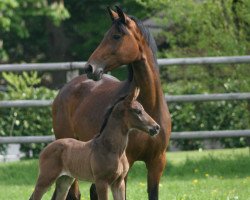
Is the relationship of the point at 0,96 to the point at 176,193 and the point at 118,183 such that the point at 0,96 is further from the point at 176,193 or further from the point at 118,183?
the point at 118,183

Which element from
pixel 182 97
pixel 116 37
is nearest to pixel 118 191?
pixel 116 37

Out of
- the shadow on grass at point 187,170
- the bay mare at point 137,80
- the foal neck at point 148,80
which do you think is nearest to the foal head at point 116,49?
the bay mare at point 137,80

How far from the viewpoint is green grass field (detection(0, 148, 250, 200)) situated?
10766 mm

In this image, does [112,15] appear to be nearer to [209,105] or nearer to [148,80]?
[148,80]

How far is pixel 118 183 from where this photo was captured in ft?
25.0

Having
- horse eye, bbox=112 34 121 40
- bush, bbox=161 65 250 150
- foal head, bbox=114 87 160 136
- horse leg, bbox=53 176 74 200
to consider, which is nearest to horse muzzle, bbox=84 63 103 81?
horse eye, bbox=112 34 121 40

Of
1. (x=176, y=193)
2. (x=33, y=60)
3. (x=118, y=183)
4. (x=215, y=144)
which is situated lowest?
(x=33, y=60)

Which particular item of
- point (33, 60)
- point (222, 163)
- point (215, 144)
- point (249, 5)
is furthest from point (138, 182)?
point (33, 60)

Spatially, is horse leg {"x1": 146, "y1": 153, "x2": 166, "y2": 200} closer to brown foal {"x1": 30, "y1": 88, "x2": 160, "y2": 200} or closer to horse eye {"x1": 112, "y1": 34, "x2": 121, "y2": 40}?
brown foal {"x1": 30, "y1": 88, "x2": 160, "y2": 200}

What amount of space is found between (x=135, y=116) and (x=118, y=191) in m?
0.60

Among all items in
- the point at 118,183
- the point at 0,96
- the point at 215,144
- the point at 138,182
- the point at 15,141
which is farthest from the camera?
the point at 215,144

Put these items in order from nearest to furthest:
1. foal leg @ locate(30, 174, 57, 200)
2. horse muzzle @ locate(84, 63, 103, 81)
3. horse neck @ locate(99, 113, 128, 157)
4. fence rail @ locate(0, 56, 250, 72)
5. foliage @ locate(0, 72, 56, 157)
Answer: horse neck @ locate(99, 113, 128, 157), foal leg @ locate(30, 174, 57, 200), horse muzzle @ locate(84, 63, 103, 81), fence rail @ locate(0, 56, 250, 72), foliage @ locate(0, 72, 56, 157)

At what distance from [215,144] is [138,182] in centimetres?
583

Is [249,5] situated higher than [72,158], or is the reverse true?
[72,158]
